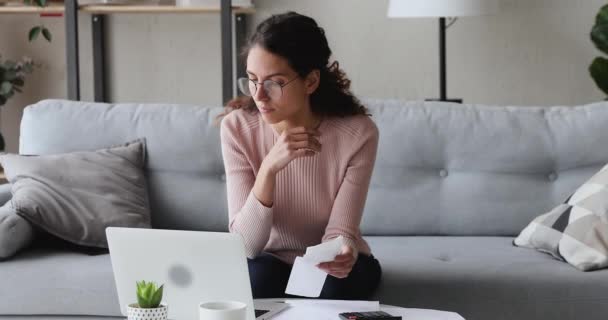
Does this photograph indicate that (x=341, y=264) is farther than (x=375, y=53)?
No

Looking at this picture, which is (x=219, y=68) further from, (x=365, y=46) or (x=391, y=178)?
(x=391, y=178)

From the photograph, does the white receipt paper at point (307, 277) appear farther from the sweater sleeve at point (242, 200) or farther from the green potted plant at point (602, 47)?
the green potted plant at point (602, 47)

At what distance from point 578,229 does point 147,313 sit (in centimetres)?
134

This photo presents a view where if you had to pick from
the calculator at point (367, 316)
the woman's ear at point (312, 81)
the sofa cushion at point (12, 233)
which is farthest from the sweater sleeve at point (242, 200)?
the sofa cushion at point (12, 233)

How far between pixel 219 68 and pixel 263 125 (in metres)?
1.97

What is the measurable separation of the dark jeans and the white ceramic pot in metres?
0.53

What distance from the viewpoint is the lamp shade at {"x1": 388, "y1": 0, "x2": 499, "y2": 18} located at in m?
3.45

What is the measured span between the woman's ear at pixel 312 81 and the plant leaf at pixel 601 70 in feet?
6.18

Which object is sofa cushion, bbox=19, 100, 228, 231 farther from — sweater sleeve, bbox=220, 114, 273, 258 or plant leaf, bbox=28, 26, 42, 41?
plant leaf, bbox=28, 26, 42, 41

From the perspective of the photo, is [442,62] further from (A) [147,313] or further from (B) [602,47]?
(A) [147,313]

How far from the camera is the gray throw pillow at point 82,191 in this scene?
8.16 ft

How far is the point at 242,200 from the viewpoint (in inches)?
84.9

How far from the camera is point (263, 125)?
7.38 feet

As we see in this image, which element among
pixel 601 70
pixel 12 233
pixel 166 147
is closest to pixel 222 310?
pixel 12 233
